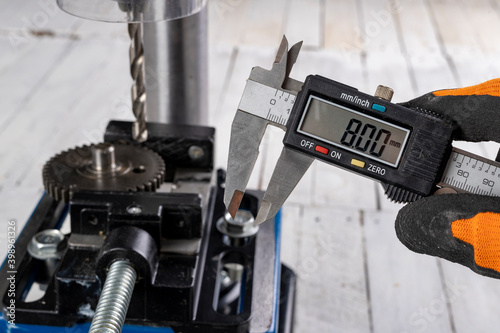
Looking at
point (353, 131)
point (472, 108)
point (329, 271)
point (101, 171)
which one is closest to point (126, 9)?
point (101, 171)

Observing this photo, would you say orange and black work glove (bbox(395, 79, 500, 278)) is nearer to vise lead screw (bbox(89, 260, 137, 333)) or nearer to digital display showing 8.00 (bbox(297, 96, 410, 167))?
digital display showing 8.00 (bbox(297, 96, 410, 167))

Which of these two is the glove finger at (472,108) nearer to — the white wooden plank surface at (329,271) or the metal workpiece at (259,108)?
the metal workpiece at (259,108)

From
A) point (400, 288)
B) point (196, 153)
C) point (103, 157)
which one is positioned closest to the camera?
point (103, 157)

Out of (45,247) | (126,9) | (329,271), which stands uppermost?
(126,9)

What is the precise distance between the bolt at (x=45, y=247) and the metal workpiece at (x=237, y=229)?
0.29m

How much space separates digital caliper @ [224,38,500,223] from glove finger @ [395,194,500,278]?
5 centimetres

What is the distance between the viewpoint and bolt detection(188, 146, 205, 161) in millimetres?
1136

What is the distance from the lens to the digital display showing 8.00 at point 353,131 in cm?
80

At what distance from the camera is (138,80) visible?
1089mm

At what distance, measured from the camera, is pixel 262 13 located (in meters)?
3.62

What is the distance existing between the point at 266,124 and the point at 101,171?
0.37m

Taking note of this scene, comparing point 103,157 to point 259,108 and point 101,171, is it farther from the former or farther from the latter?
point 259,108

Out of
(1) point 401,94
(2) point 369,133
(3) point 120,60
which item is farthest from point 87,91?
(2) point 369,133

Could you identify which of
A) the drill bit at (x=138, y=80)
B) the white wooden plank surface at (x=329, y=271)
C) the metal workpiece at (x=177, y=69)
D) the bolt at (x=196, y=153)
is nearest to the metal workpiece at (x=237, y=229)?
the bolt at (x=196, y=153)
